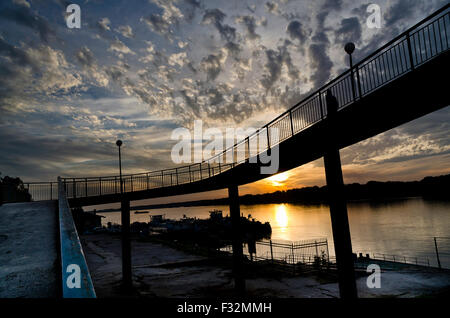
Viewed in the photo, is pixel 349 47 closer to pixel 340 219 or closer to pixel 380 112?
pixel 380 112

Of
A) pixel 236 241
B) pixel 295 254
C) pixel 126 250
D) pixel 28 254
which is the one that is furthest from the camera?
pixel 295 254

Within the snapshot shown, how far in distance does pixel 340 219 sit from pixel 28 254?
9.70 metres

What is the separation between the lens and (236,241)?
59.1ft

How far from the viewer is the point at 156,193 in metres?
23.3

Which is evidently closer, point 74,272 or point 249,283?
point 74,272

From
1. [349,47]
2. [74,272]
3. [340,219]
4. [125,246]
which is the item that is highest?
[349,47]

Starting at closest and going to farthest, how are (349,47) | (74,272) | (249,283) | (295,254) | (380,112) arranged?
(74,272)
(380,112)
(349,47)
(249,283)
(295,254)

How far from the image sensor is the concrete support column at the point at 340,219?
32.8 ft

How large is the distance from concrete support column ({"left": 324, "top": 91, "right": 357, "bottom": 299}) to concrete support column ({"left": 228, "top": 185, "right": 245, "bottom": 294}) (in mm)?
8177

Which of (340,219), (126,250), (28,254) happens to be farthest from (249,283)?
(28,254)

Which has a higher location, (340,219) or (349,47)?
(349,47)

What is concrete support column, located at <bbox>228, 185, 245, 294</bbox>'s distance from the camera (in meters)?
17.3

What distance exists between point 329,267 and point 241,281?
905 centimetres
